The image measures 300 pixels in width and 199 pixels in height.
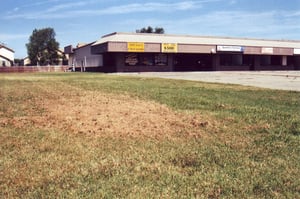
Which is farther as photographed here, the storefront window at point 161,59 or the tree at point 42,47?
the tree at point 42,47

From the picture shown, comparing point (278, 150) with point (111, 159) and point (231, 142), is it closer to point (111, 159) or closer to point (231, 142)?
point (231, 142)

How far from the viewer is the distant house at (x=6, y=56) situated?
10529 centimetres

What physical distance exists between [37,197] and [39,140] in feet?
8.89

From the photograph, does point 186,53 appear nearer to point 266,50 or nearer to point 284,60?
point 266,50

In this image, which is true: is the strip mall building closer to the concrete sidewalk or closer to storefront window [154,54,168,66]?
storefront window [154,54,168,66]

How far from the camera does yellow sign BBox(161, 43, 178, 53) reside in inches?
2186

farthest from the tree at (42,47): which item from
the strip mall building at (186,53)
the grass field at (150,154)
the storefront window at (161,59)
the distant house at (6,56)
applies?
the grass field at (150,154)

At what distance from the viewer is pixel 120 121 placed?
8.24 meters

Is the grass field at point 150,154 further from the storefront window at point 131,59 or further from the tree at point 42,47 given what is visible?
the tree at point 42,47

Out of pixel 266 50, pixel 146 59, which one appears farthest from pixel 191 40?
pixel 266 50

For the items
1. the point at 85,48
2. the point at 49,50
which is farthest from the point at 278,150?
the point at 49,50

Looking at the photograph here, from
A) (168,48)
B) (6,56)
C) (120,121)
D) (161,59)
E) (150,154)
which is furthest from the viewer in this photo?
(6,56)

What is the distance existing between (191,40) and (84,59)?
2412cm

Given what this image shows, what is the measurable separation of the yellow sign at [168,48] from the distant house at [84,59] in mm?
12326
